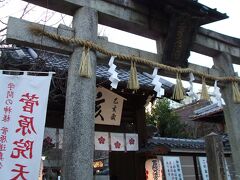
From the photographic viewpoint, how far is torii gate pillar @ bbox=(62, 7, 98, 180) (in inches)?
178

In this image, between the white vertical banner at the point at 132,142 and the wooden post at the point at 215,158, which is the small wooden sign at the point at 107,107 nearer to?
the white vertical banner at the point at 132,142

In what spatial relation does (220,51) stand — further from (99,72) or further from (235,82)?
(99,72)

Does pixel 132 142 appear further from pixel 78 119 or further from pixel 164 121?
pixel 164 121

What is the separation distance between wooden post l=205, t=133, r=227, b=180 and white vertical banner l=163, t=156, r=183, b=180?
593 centimetres

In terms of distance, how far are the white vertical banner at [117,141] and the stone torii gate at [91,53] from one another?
12.0 feet

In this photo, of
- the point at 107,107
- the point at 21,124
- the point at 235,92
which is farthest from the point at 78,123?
the point at 107,107

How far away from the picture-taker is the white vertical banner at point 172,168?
11875 mm

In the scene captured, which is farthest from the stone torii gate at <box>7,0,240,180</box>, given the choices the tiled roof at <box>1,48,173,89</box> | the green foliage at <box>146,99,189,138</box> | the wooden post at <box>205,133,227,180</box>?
the green foliage at <box>146,99,189,138</box>

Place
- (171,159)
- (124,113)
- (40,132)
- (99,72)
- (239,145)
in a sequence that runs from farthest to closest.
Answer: (171,159), (124,113), (99,72), (239,145), (40,132)

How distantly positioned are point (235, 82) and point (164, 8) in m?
2.51

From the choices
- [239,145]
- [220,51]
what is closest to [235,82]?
[220,51]

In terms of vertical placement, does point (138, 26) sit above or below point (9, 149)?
above

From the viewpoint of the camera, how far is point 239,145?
6953 mm

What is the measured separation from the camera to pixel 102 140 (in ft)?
31.1
